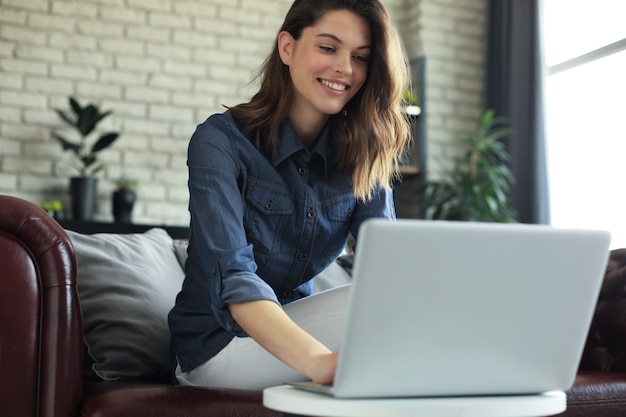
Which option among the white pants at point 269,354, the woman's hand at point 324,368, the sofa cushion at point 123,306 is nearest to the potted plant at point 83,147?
the sofa cushion at point 123,306

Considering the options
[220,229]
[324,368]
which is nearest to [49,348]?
[220,229]

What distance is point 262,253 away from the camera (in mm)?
1694

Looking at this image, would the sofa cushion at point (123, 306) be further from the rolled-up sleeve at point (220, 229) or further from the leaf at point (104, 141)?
the leaf at point (104, 141)

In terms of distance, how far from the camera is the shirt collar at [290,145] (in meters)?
1.72

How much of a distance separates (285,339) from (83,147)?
3.83m

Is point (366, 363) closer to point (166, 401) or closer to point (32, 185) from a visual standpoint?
point (166, 401)

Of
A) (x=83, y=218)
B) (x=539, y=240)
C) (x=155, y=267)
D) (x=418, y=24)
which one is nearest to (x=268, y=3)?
(x=418, y=24)

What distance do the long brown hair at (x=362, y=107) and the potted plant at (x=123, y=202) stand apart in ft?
10.3

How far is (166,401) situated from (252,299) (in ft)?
0.82

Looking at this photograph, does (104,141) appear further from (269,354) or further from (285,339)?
(285,339)

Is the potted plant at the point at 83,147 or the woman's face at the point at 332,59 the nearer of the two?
the woman's face at the point at 332,59

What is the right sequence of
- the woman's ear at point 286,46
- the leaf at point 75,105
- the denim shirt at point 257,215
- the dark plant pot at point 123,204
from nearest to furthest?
1. the denim shirt at point 257,215
2. the woman's ear at point 286,46
3. the leaf at point 75,105
4. the dark plant pot at point 123,204

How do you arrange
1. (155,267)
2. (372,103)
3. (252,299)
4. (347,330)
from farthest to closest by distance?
(155,267) → (372,103) → (252,299) → (347,330)

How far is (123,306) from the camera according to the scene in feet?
5.94
